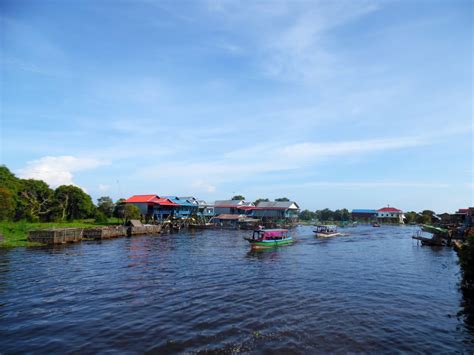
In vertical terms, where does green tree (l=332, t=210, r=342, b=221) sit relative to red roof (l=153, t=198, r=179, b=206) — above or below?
below

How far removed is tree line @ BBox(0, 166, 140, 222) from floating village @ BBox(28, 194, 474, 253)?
298 inches

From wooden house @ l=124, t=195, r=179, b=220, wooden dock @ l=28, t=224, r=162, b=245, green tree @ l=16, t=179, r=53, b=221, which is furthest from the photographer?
wooden house @ l=124, t=195, r=179, b=220

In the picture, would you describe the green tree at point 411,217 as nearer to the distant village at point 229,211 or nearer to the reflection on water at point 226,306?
the distant village at point 229,211

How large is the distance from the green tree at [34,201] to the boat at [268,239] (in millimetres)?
41204

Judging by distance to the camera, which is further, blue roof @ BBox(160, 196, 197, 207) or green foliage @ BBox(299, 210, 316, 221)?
green foliage @ BBox(299, 210, 316, 221)

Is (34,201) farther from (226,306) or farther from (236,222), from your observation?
(226,306)

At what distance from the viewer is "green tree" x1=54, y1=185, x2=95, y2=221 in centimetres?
5966

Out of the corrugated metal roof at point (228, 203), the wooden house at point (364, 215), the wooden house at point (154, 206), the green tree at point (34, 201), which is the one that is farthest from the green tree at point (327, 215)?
the green tree at point (34, 201)

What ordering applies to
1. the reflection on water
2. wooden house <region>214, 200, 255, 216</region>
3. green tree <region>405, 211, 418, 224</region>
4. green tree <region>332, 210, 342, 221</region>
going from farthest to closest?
green tree <region>332, 210, 342, 221</region> → green tree <region>405, 211, 418, 224</region> → wooden house <region>214, 200, 255, 216</region> → the reflection on water

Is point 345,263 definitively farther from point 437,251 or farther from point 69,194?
point 69,194

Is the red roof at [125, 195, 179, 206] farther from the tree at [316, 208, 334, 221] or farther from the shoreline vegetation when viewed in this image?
the tree at [316, 208, 334, 221]

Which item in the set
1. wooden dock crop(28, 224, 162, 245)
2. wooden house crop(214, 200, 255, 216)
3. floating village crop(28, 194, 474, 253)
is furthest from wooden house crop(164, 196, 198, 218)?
wooden dock crop(28, 224, 162, 245)

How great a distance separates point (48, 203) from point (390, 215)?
118683 millimetres

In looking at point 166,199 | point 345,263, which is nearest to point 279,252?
point 345,263
